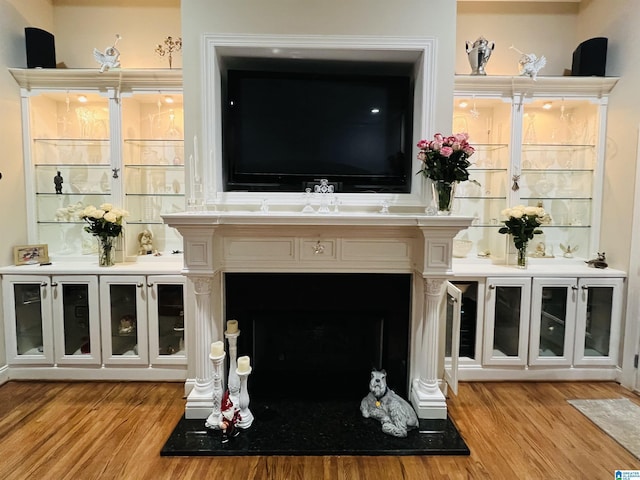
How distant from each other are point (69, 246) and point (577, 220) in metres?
4.56

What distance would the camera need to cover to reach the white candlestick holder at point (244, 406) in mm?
2334

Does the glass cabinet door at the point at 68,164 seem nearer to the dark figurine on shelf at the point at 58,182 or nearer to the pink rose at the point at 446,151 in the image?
the dark figurine on shelf at the point at 58,182

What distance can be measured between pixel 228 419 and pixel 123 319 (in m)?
1.37

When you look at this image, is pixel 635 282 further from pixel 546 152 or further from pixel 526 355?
pixel 546 152

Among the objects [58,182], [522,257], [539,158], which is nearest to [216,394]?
[58,182]

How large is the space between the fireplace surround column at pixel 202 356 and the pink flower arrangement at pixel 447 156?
1.60m

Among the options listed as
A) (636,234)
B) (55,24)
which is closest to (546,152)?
(636,234)

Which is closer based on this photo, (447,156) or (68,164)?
(447,156)

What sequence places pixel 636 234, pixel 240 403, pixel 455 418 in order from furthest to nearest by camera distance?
pixel 636 234 < pixel 455 418 < pixel 240 403

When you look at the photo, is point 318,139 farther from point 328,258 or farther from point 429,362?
point 429,362

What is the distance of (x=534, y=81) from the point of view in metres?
3.04

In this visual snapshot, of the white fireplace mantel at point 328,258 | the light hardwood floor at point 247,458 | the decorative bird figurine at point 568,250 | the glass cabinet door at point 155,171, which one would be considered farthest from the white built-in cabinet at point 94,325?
the decorative bird figurine at point 568,250

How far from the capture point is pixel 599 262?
3.09 m

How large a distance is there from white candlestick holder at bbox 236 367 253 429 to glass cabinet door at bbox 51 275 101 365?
1395mm
